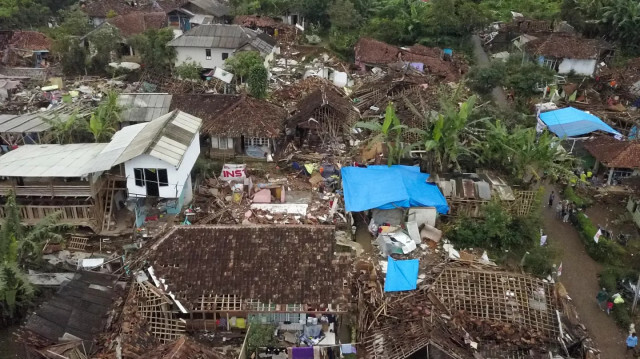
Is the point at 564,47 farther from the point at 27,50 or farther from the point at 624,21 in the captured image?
the point at 27,50

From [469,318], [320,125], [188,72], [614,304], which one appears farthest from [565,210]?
[188,72]

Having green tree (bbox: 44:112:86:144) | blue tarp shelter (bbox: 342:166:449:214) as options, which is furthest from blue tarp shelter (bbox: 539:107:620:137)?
green tree (bbox: 44:112:86:144)

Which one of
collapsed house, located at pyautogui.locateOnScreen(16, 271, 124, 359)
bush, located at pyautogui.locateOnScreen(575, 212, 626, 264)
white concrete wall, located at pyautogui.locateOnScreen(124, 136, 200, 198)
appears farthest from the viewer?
bush, located at pyautogui.locateOnScreen(575, 212, 626, 264)

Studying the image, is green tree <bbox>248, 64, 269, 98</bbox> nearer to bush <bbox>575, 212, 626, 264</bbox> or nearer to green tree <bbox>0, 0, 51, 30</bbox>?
→ bush <bbox>575, 212, 626, 264</bbox>

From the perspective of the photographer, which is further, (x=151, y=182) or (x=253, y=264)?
(x=151, y=182)

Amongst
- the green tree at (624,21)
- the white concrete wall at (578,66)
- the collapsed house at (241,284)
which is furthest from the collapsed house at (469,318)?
the green tree at (624,21)

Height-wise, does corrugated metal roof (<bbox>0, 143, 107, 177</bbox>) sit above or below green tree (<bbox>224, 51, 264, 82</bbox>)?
below
